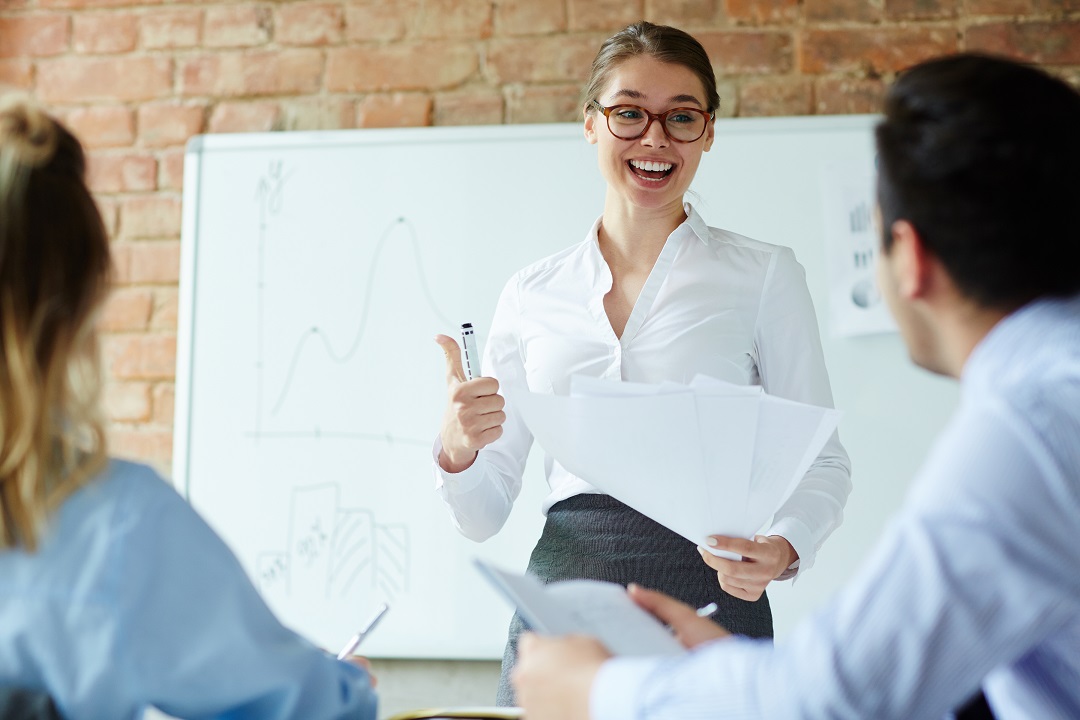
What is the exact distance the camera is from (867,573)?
0.59 m

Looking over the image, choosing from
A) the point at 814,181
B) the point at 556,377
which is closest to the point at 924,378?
the point at 814,181

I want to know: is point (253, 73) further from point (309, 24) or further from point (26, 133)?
point (26, 133)

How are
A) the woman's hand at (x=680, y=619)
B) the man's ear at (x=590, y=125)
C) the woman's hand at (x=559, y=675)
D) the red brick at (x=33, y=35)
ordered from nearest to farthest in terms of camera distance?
the woman's hand at (x=559, y=675) → the woman's hand at (x=680, y=619) → the man's ear at (x=590, y=125) → the red brick at (x=33, y=35)

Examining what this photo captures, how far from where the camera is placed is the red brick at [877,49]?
2281 mm

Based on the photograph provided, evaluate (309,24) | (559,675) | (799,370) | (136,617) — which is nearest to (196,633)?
(136,617)

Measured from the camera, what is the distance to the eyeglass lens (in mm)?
1414

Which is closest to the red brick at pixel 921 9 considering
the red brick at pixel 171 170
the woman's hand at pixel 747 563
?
the woman's hand at pixel 747 563

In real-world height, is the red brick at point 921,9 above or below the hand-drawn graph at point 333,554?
above

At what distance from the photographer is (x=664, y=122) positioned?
1415 millimetres

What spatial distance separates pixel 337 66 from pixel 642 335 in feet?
4.52

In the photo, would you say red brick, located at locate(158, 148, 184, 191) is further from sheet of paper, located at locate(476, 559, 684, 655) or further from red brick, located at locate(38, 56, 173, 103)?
sheet of paper, located at locate(476, 559, 684, 655)

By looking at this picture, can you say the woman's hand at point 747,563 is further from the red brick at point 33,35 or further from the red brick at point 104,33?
the red brick at point 33,35

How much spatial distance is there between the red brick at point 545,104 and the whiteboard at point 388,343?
54 millimetres

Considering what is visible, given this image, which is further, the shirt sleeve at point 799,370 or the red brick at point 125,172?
the red brick at point 125,172
